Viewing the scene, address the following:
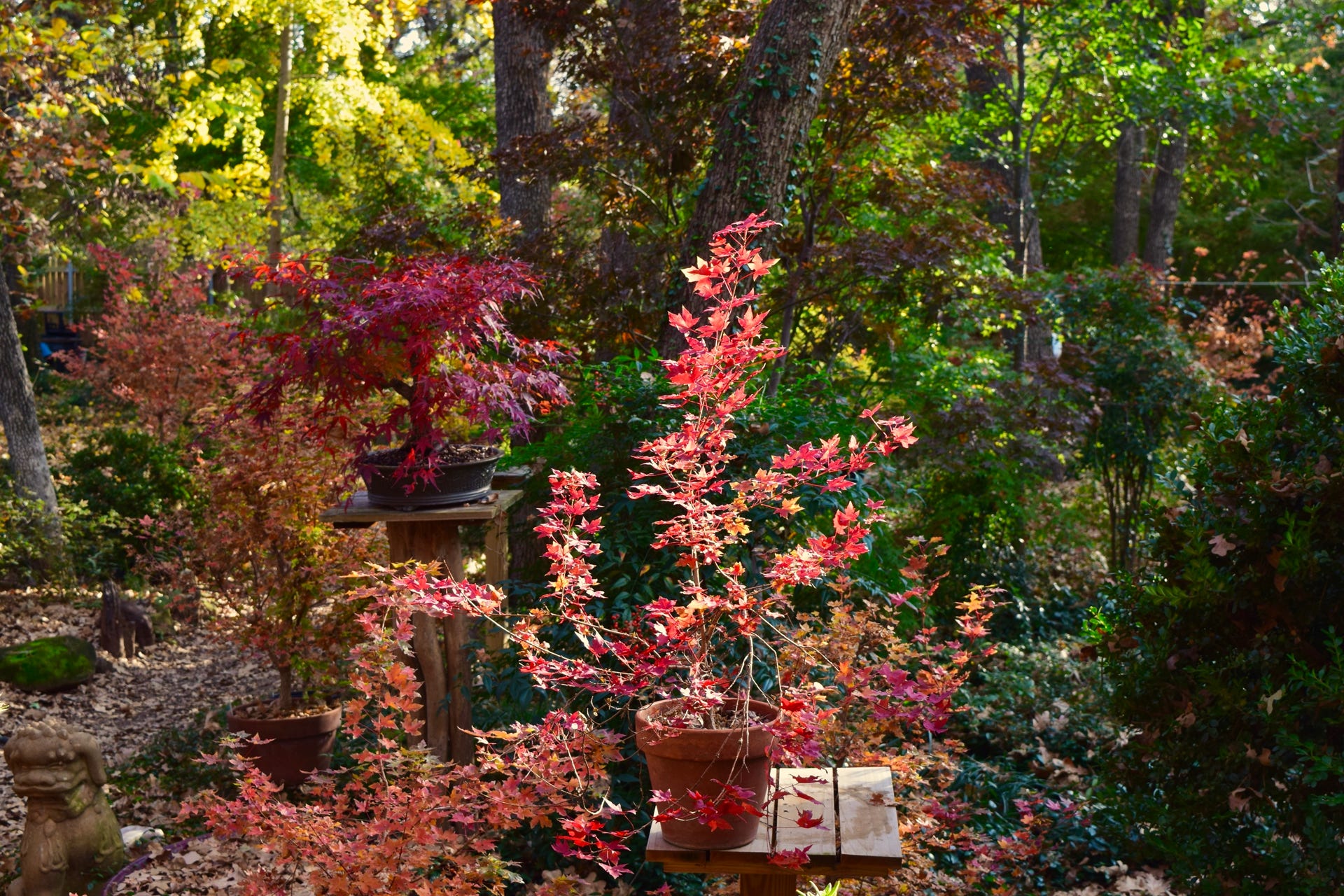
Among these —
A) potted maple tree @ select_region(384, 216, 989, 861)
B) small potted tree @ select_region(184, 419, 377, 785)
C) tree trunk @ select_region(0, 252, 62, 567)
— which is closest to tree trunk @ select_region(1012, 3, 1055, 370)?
small potted tree @ select_region(184, 419, 377, 785)

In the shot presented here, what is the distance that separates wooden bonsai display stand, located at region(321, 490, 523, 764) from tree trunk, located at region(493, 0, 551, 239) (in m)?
3.56

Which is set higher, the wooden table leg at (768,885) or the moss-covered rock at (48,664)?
the wooden table leg at (768,885)

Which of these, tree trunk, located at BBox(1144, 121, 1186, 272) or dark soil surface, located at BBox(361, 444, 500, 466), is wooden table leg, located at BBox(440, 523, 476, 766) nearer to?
dark soil surface, located at BBox(361, 444, 500, 466)

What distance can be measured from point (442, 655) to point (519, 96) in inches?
187

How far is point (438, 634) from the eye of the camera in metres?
4.36

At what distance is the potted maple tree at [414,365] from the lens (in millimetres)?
3600

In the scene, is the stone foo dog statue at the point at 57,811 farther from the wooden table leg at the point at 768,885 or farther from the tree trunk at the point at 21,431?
the tree trunk at the point at 21,431

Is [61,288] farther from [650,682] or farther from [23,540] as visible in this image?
[650,682]

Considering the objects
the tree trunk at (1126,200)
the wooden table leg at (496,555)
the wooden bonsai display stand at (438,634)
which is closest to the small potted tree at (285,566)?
the wooden table leg at (496,555)

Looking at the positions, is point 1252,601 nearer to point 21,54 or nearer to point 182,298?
point 21,54

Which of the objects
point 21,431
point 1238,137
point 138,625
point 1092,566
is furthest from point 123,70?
point 1238,137

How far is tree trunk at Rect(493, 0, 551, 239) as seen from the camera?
7488mm

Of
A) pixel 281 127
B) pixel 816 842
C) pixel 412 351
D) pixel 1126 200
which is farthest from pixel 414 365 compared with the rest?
pixel 1126 200

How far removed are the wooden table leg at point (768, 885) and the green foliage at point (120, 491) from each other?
669cm
